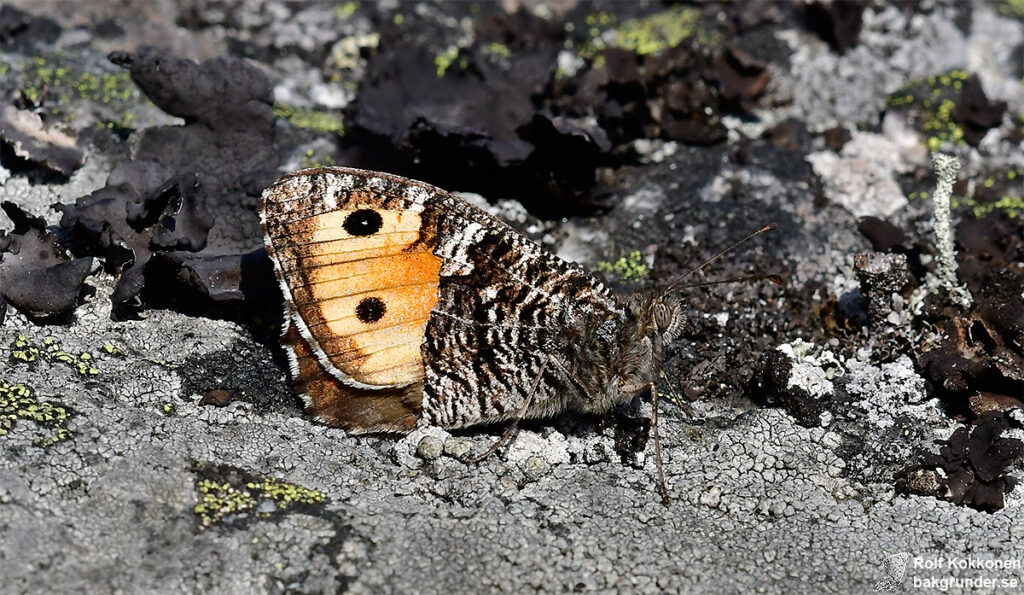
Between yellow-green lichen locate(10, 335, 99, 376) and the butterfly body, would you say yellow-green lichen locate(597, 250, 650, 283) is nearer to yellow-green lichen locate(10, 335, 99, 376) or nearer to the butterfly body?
the butterfly body

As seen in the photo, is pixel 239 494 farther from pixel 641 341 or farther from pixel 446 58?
pixel 446 58

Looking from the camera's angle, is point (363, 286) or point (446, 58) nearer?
point (363, 286)

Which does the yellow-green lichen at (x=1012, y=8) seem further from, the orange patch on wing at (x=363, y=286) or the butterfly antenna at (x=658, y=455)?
the orange patch on wing at (x=363, y=286)

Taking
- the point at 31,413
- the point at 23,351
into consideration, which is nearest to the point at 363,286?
the point at 31,413

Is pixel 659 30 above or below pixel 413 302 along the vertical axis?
above


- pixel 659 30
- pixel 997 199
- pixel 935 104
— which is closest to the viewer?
pixel 997 199

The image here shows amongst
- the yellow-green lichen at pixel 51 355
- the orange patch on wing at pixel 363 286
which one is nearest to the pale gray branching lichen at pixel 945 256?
the orange patch on wing at pixel 363 286
